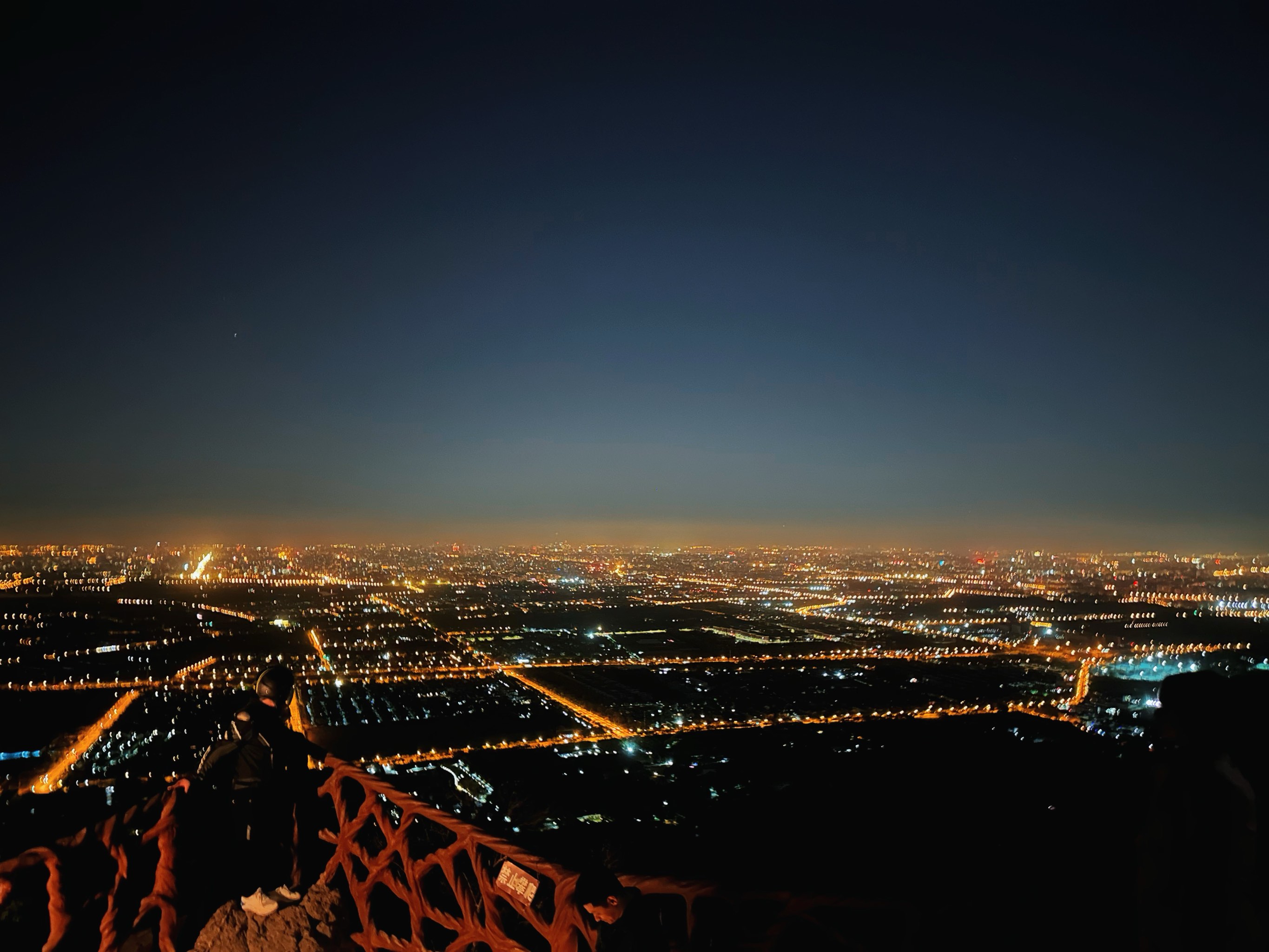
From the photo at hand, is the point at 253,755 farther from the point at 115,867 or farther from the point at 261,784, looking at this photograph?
the point at 115,867

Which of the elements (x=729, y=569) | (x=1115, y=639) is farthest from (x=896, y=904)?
(x=729, y=569)

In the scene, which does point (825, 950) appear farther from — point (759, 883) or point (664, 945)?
point (664, 945)

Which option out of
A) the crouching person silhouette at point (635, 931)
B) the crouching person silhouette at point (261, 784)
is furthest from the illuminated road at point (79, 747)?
the crouching person silhouette at point (635, 931)

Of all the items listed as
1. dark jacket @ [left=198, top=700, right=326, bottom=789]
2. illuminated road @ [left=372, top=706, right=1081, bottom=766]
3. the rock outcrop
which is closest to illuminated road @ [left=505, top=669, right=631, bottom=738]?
illuminated road @ [left=372, top=706, right=1081, bottom=766]

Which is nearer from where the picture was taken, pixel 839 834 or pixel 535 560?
pixel 839 834

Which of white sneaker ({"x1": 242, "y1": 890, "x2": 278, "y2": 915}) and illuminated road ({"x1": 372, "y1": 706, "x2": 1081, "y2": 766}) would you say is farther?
illuminated road ({"x1": 372, "y1": 706, "x2": 1081, "y2": 766})

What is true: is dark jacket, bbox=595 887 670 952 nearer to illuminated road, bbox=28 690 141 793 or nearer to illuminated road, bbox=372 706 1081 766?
illuminated road, bbox=372 706 1081 766

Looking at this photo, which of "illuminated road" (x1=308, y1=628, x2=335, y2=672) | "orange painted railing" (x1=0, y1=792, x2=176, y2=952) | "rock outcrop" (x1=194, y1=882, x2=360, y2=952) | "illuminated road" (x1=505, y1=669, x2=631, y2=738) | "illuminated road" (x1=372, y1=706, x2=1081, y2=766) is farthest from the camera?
"illuminated road" (x1=308, y1=628, x2=335, y2=672)
